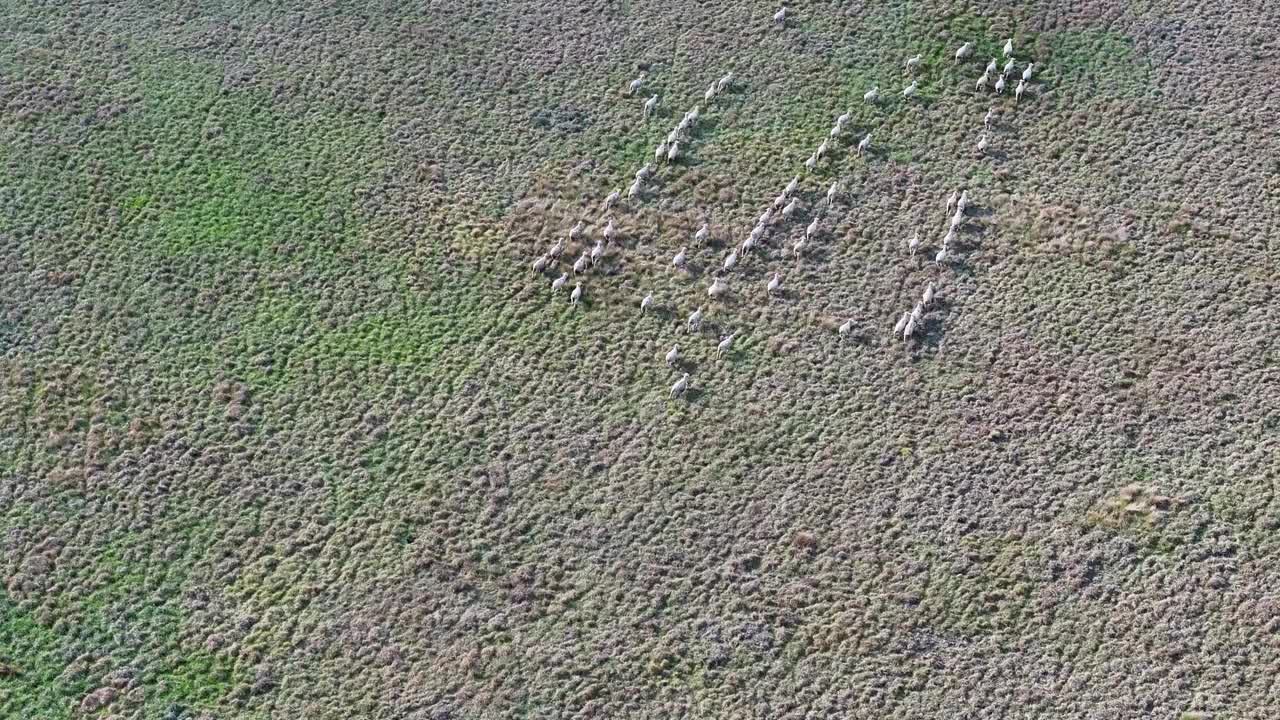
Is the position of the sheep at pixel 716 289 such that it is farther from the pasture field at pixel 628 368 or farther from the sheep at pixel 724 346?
the sheep at pixel 724 346

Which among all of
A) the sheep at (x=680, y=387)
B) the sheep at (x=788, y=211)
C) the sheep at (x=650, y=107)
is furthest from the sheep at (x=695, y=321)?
the sheep at (x=650, y=107)

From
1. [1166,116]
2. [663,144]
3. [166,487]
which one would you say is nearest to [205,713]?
[166,487]

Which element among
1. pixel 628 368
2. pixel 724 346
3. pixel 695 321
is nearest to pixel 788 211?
pixel 695 321

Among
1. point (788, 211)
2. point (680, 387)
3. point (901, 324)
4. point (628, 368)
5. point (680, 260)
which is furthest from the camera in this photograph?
point (788, 211)

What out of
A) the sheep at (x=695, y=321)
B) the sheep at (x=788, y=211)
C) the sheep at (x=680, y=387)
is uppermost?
the sheep at (x=788, y=211)

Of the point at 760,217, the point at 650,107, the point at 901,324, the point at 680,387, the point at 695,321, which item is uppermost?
the point at 650,107

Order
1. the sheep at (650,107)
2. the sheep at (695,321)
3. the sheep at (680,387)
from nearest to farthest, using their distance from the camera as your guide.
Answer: the sheep at (680,387) → the sheep at (695,321) → the sheep at (650,107)

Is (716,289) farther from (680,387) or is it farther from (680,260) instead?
(680,387)

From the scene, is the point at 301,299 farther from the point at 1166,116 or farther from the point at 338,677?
the point at 1166,116
